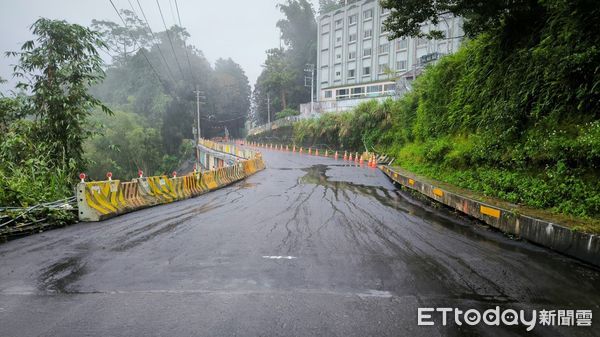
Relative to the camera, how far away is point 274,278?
16.4 ft

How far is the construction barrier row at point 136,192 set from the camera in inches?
365

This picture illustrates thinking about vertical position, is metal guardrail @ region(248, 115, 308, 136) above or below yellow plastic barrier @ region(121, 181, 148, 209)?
above

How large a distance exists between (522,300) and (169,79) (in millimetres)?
77565

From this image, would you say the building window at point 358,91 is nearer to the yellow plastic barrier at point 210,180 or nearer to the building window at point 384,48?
the building window at point 384,48

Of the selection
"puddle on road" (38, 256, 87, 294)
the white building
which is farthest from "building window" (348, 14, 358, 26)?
"puddle on road" (38, 256, 87, 294)

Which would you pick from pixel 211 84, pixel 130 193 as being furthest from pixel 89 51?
pixel 211 84

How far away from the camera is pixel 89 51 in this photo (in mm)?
12414

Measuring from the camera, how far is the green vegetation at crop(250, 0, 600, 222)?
7.39m

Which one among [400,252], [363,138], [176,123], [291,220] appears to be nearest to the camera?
[400,252]

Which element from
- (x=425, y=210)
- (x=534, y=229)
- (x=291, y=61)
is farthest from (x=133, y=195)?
(x=291, y=61)

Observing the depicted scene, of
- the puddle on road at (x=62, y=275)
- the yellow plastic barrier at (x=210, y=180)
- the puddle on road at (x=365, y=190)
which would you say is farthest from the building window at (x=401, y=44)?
the puddle on road at (x=62, y=275)

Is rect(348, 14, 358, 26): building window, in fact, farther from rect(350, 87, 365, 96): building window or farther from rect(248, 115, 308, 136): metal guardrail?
rect(248, 115, 308, 136): metal guardrail

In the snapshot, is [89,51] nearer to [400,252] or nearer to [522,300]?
[400,252]

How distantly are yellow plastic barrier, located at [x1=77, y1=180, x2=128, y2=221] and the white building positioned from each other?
153 ft
